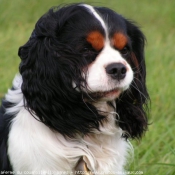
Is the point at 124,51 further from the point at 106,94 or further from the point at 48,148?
the point at 48,148

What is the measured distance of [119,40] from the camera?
305 cm

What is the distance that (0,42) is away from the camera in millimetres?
6652

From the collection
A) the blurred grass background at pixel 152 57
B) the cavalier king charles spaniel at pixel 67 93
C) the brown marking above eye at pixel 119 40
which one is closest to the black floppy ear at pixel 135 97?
the cavalier king charles spaniel at pixel 67 93

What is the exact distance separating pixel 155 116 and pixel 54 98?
2.07 m

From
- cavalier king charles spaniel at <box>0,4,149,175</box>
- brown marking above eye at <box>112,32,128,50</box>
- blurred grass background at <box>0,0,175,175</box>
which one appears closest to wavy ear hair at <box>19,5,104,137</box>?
cavalier king charles spaniel at <box>0,4,149,175</box>

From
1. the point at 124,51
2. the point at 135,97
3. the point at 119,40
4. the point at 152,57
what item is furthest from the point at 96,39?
the point at 152,57

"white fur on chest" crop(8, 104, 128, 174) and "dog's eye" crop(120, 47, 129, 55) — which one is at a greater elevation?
"dog's eye" crop(120, 47, 129, 55)

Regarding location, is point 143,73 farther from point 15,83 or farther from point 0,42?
point 0,42

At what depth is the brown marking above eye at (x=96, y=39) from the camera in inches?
116

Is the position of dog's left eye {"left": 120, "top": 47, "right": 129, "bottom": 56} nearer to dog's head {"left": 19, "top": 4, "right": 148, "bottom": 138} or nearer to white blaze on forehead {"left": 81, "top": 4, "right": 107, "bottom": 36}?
dog's head {"left": 19, "top": 4, "right": 148, "bottom": 138}

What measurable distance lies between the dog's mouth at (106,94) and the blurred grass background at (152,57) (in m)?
0.70

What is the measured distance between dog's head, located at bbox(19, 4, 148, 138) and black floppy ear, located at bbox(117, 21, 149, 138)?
5.7 inches

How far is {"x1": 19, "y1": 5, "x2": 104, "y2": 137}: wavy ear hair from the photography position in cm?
304

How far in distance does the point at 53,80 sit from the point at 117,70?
1.36 ft
